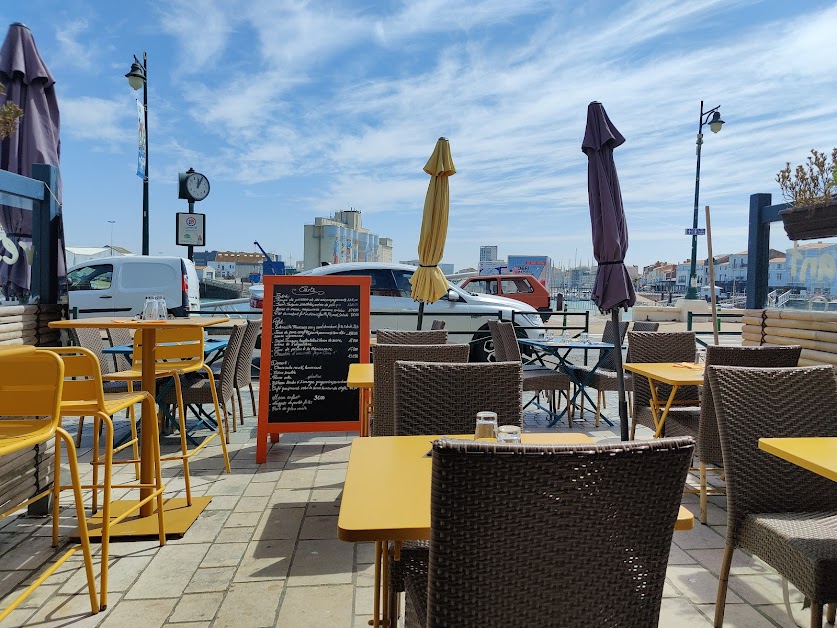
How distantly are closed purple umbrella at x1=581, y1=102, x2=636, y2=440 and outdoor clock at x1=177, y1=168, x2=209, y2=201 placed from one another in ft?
28.5

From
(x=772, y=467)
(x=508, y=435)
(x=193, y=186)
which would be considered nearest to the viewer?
(x=508, y=435)

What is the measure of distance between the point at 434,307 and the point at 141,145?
6.73 m

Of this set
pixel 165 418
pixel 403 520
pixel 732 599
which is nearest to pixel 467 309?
pixel 165 418

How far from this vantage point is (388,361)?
3.39 m

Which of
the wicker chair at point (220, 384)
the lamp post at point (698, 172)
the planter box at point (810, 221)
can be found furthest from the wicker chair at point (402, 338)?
the lamp post at point (698, 172)

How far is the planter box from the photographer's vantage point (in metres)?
4.87

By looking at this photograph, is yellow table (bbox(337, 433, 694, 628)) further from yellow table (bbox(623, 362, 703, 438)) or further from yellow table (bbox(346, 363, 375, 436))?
yellow table (bbox(623, 362, 703, 438))

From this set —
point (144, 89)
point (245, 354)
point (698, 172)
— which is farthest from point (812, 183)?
point (698, 172)

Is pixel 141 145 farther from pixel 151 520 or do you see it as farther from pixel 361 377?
pixel 151 520

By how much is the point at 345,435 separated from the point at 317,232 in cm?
1509

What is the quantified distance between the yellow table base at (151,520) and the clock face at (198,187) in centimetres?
858

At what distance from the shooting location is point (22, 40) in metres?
4.26

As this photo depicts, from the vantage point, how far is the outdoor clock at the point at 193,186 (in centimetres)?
1092

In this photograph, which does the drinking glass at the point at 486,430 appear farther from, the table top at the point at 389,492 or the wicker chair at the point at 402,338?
the wicker chair at the point at 402,338
